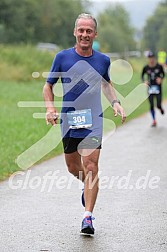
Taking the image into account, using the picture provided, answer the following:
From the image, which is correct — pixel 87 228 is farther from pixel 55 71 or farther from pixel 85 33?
pixel 85 33

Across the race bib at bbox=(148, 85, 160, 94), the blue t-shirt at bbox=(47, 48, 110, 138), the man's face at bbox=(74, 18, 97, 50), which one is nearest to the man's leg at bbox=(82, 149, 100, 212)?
the blue t-shirt at bbox=(47, 48, 110, 138)

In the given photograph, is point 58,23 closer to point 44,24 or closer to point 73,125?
point 44,24

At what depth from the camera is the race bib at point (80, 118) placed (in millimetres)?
7395

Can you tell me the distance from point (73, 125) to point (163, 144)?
318 inches

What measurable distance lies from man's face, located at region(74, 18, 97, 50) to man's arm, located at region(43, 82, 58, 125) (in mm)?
531

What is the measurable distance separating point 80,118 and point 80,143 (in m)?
0.28

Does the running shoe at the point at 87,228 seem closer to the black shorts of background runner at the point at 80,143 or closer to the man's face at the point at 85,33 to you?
the black shorts of background runner at the point at 80,143

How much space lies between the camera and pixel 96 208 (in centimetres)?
856

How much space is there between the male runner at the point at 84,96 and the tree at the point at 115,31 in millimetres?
76355

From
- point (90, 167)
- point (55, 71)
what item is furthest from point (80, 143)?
point (55, 71)

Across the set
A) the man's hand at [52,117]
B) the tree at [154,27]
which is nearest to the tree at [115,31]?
the tree at [154,27]

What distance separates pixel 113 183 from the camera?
10.4m

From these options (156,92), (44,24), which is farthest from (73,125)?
(44,24)

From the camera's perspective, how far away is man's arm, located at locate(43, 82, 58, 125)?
7.12 m
